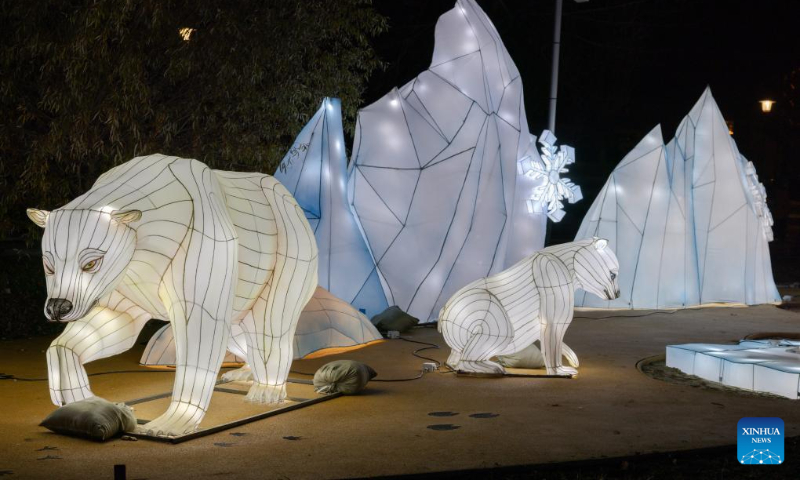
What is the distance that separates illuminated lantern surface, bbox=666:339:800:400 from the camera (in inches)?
332

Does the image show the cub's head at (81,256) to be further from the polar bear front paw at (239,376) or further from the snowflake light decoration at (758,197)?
the snowflake light decoration at (758,197)

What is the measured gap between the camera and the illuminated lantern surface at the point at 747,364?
8.42 metres

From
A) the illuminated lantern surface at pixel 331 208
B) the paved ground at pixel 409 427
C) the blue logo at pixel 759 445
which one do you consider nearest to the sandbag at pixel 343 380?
the paved ground at pixel 409 427

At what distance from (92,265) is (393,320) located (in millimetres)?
6643

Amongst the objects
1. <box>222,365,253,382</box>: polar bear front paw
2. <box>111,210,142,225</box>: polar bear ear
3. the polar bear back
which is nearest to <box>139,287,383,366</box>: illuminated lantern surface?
<box>222,365,253,382</box>: polar bear front paw

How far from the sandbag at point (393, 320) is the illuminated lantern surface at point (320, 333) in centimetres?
50

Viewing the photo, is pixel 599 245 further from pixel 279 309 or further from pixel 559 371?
pixel 279 309

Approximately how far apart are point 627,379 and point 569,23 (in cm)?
1986

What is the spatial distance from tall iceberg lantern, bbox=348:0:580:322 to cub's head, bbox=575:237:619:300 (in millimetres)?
4472

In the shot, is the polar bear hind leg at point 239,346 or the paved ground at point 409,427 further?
the polar bear hind leg at point 239,346

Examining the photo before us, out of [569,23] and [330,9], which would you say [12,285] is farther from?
[569,23]

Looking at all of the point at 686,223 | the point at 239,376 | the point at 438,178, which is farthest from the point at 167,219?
the point at 686,223

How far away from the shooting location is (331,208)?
515 inches

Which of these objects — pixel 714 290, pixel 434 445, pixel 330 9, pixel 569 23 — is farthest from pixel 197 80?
pixel 569 23
